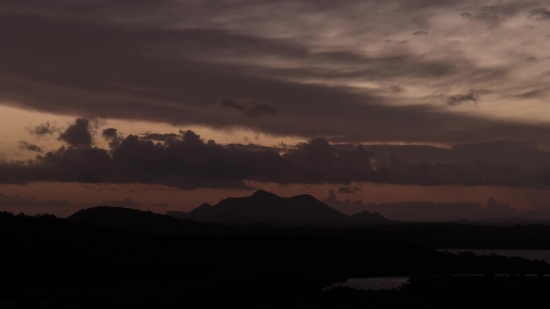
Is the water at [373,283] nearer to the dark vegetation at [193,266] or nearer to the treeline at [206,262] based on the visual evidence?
the treeline at [206,262]

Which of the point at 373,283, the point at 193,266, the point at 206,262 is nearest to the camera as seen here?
the point at 373,283

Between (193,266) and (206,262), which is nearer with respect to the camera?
(193,266)

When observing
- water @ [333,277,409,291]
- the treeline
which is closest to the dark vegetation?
the treeline

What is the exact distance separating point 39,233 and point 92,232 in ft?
52.9

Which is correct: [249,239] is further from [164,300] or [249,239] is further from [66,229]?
[164,300]

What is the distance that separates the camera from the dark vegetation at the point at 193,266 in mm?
83500

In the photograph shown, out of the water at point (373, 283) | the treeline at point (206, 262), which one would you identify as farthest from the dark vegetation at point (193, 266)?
the water at point (373, 283)

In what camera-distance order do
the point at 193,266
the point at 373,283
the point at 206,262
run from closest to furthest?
the point at 373,283
the point at 193,266
the point at 206,262

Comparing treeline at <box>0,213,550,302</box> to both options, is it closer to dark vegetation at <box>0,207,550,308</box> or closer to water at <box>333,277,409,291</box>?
dark vegetation at <box>0,207,550,308</box>

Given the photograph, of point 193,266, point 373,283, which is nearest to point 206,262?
point 193,266

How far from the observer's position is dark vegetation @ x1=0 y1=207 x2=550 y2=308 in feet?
274

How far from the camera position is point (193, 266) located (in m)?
124

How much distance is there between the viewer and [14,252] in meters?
110

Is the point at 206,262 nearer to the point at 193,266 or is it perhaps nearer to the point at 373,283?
the point at 193,266
